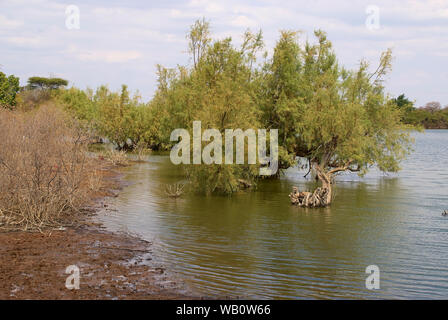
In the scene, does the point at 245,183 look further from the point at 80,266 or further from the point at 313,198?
the point at 80,266

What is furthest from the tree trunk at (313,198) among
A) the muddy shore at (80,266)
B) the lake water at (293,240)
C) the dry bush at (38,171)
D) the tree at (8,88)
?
the tree at (8,88)

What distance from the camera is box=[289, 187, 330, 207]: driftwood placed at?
2150 centimetres

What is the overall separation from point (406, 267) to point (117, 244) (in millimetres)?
8207

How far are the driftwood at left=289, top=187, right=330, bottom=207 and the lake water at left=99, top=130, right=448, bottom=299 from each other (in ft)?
2.10

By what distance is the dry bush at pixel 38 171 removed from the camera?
1484 cm

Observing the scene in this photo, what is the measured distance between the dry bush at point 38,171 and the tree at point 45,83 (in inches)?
3833

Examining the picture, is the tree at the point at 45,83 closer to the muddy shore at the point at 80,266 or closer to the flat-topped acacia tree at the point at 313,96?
the flat-topped acacia tree at the point at 313,96

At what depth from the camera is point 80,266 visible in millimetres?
11414

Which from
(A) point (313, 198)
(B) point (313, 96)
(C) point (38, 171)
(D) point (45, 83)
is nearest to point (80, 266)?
(C) point (38, 171)

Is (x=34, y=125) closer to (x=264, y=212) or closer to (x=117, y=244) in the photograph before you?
(x=117, y=244)

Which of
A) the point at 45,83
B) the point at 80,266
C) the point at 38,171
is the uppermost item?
the point at 45,83

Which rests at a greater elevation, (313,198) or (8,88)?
(8,88)

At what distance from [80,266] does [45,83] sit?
4154 inches
